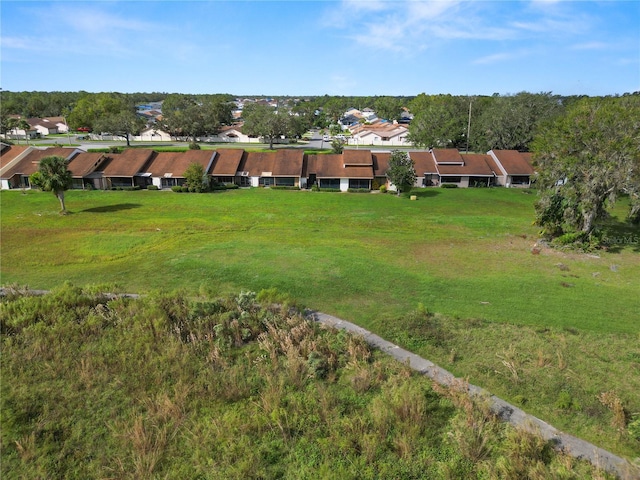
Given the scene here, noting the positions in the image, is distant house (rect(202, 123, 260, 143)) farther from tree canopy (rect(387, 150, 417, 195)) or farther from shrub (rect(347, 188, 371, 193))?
tree canopy (rect(387, 150, 417, 195))

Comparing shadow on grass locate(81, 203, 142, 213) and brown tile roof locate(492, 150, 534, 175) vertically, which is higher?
brown tile roof locate(492, 150, 534, 175)

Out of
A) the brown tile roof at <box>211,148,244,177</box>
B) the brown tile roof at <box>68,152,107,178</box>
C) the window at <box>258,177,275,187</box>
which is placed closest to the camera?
the brown tile roof at <box>68,152,107,178</box>

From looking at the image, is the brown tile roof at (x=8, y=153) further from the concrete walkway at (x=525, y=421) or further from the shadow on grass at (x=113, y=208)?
the concrete walkway at (x=525, y=421)

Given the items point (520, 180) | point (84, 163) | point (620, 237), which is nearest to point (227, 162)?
point (84, 163)

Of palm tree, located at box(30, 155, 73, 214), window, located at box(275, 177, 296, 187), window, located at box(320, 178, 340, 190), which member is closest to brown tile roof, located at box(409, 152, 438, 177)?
window, located at box(320, 178, 340, 190)

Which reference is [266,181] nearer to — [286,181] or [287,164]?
[286,181]

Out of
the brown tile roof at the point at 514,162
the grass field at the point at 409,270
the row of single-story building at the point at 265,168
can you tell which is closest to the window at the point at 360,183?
the row of single-story building at the point at 265,168

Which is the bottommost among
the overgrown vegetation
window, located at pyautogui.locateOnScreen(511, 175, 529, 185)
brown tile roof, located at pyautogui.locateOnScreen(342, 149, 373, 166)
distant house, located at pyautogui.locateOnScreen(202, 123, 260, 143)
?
the overgrown vegetation

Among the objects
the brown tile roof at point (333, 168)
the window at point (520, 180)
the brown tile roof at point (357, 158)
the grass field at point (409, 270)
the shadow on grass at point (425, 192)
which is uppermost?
the brown tile roof at point (357, 158)
